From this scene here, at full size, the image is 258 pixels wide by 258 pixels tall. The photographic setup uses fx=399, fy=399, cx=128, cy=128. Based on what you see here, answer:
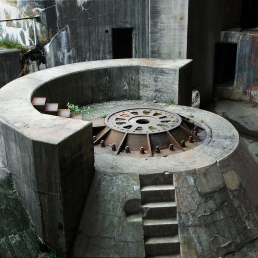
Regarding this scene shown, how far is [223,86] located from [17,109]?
8.61 metres

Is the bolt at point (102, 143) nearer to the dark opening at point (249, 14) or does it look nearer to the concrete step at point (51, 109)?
the concrete step at point (51, 109)

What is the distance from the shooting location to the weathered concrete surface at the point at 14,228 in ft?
16.6

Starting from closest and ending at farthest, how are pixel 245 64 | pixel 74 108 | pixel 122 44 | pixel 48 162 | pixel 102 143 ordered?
pixel 48 162, pixel 102 143, pixel 74 108, pixel 245 64, pixel 122 44

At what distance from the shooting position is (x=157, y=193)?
211 inches

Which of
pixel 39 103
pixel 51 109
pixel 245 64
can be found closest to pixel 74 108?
pixel 51 109

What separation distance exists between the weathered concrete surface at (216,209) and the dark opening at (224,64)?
24.3 ft

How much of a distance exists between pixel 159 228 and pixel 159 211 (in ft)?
0.72

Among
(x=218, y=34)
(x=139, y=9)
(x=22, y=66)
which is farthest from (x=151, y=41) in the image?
(x=22, y=66)

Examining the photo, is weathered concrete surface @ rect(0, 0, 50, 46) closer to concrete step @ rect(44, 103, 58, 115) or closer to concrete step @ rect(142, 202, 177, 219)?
concrete step @ rect(44, 103, 58, 115)

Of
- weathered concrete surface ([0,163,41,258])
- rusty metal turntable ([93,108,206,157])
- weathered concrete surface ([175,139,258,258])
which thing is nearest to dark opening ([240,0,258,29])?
rusty metal turntable ([93,108,206,157])

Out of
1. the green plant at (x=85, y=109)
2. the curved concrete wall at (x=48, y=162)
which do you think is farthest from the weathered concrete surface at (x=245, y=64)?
the curved concrete wall at (x=48, y=162)

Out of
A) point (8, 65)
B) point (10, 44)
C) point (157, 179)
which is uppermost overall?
point (10, 44)

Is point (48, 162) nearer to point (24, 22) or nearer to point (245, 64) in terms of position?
point (24, 22)

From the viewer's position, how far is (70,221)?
4.98 metres
